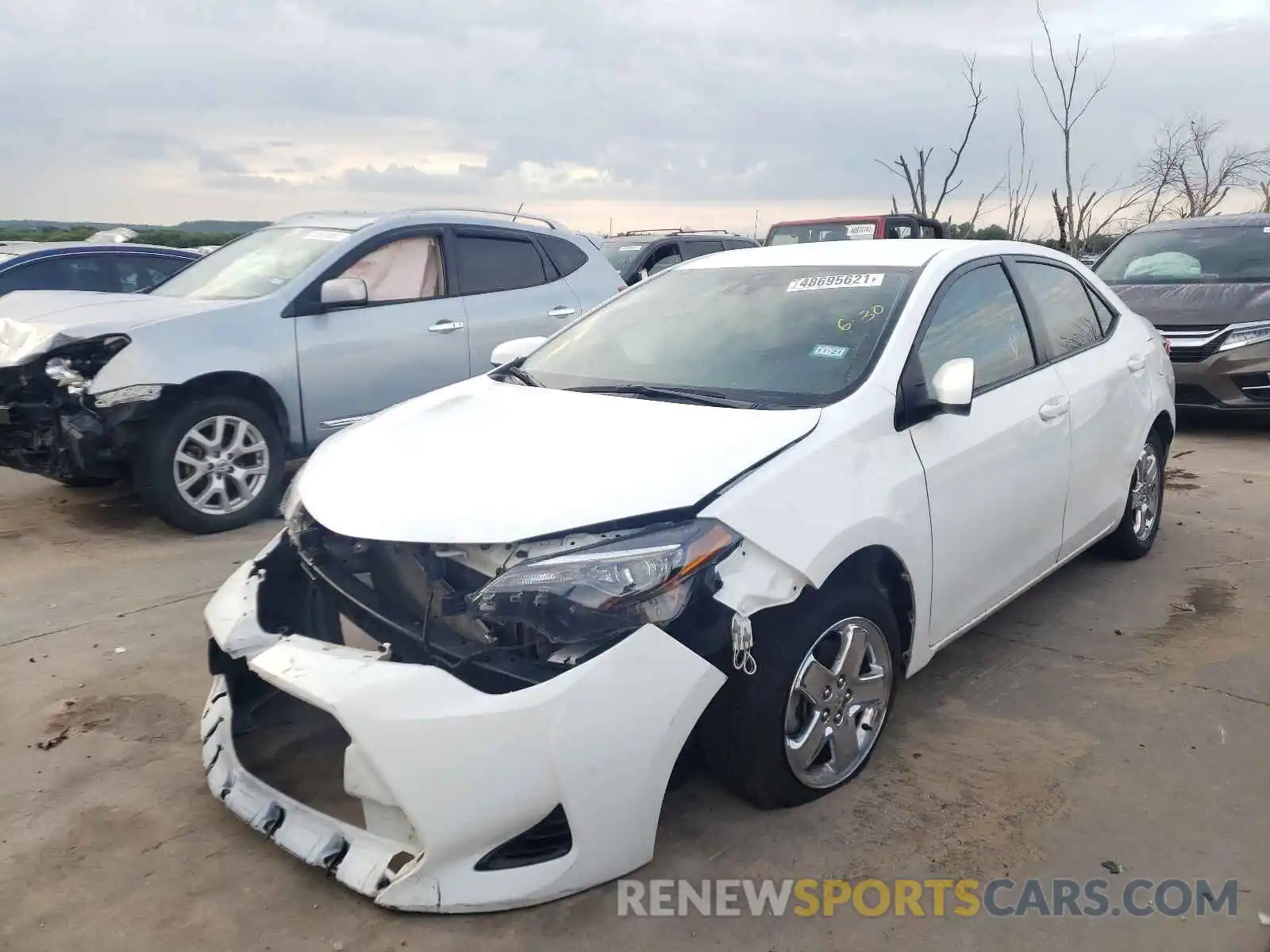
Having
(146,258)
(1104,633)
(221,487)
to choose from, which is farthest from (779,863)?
(146,258)

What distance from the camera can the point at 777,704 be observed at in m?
2.70

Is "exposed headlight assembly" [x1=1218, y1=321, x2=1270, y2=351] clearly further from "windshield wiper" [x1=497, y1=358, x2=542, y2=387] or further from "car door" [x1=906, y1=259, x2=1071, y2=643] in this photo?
"windshield wiper" [x1=497, y1=358, x2=542, y2=387]

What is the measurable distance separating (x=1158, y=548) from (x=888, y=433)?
3.07 m

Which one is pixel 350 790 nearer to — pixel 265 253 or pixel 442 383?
pixel 442 383

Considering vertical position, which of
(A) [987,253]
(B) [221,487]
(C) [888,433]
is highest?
(A) [987,253]

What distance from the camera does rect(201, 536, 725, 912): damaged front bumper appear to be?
2.34 metres

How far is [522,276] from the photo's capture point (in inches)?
279

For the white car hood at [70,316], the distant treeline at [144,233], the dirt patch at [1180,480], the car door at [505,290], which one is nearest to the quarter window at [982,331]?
the dirt patch at [1180,480]

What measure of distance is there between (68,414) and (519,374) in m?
2.87

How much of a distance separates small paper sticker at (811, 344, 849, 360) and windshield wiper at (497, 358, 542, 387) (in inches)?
39.0

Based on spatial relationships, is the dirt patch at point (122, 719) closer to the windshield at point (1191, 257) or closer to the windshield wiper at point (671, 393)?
the windshield wiper at point (671, 393)

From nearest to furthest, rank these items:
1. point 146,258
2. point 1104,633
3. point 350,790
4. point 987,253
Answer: point 350,790 → point 987,253 → point 1104,633 → point 146,258

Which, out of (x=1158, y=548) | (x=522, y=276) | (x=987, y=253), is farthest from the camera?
(x=522, y=276)

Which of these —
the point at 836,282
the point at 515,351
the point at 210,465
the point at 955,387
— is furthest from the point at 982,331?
the point at 210,465
